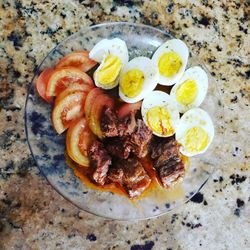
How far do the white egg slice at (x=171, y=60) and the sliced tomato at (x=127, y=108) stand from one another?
12 cm

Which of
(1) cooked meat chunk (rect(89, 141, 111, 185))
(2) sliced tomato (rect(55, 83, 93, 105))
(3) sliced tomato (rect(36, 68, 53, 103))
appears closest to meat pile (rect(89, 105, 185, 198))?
(1) cooked meat chunk (rect(89, 141, 111, 185))

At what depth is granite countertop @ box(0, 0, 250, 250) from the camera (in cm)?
199

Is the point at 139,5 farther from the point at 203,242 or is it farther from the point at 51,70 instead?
the point at 203,242

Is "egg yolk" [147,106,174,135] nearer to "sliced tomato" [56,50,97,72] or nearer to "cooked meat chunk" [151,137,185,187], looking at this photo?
"cooked meat chunk" [151,137,185,187]

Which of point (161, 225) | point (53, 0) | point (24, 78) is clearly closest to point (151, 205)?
point (161, 225)

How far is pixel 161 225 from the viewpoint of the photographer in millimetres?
2074

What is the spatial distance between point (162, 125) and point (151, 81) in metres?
0.16

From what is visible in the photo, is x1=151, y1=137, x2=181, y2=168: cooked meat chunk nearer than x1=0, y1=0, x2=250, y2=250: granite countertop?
Yes

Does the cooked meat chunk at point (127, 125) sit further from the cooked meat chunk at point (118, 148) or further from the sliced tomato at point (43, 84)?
the sliced tomato at point (43, 84)

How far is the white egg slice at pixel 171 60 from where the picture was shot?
6.22 ft

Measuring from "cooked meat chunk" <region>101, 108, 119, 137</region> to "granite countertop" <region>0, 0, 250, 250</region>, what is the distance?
1.12 feet

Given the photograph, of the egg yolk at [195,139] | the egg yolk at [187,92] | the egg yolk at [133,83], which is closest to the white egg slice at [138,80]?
the egg yolk at [133,83]

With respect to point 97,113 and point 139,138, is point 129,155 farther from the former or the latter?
point 97,113

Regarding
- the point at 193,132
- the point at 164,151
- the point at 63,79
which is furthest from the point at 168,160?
the point at 63,79
